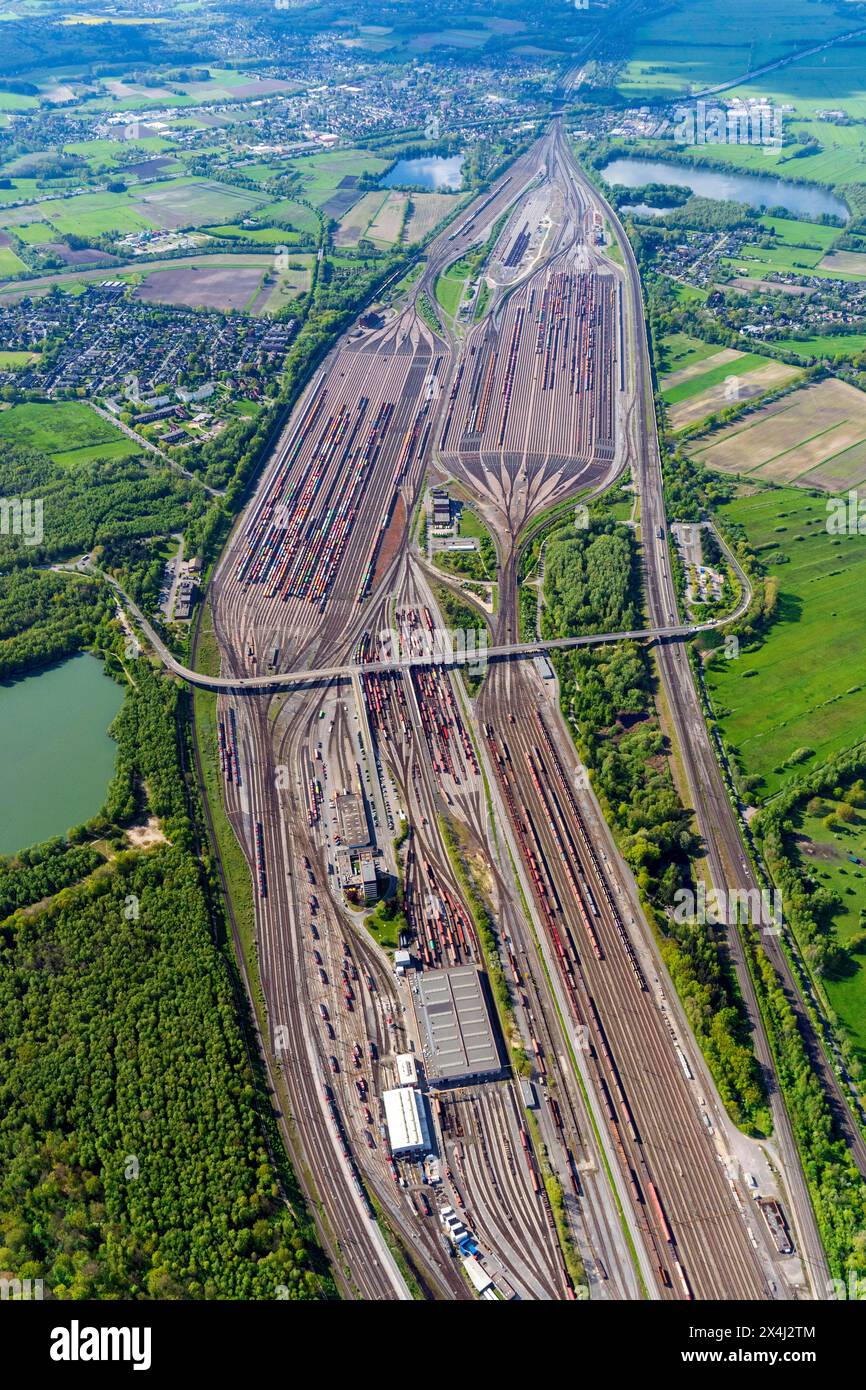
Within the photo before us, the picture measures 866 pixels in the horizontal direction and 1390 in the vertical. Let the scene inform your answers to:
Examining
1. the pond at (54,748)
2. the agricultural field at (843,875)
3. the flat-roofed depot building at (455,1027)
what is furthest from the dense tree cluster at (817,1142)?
the pond at (54,748)

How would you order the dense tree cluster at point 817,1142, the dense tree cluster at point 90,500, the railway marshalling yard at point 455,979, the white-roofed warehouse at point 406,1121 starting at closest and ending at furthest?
the dense tree cluster at point 817,1142 → the railway marshalling yard at point 455,979 → the white-roofed warehouse at point 406,1121 → the dense tree cluster at point 90,500

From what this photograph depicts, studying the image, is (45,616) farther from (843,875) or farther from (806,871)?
(843,875)

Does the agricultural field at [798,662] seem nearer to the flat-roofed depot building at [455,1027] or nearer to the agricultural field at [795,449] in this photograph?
the agricultural field at [795,449]

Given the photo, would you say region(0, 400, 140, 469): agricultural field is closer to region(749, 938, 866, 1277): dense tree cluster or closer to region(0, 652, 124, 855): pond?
region(0, 652, 124, 855): pond

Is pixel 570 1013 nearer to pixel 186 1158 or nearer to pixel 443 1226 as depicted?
pixel 443 1226

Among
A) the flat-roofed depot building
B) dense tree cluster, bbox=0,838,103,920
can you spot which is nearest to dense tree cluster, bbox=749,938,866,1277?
the flat-roofed depot building

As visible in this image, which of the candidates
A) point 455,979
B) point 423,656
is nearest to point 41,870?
point 455,979

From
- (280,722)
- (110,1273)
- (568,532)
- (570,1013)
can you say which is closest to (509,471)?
(568,532)
